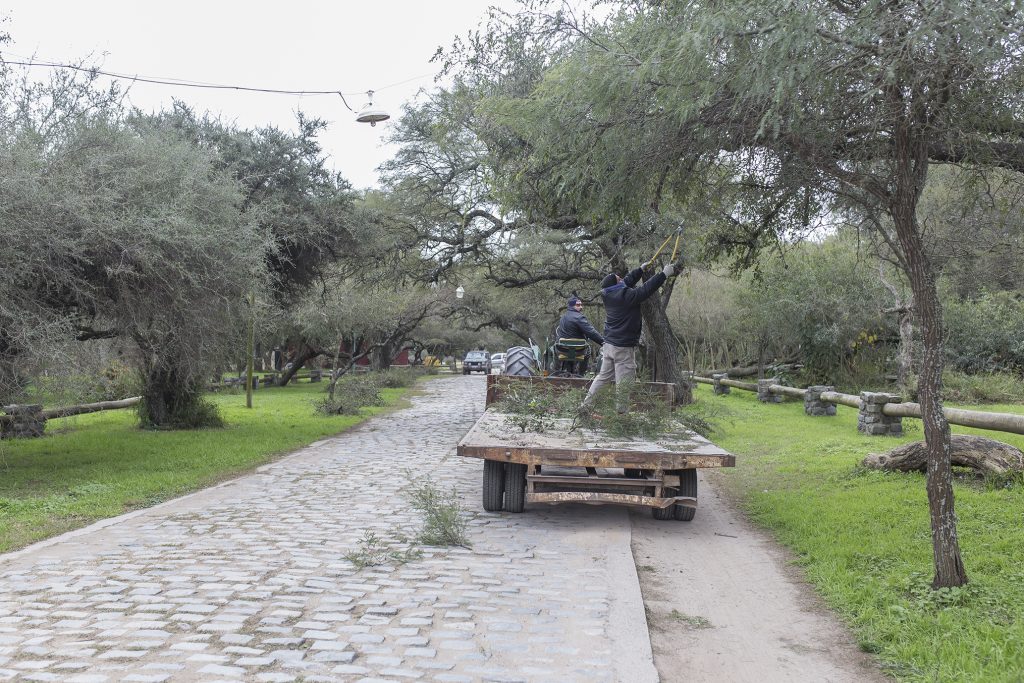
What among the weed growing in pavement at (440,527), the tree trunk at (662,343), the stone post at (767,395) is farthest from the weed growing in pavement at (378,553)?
the stone post at (767,395)

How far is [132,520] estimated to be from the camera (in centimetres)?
815

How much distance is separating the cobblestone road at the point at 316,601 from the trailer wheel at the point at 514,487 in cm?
23

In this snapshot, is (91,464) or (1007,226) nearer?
(1007,226)

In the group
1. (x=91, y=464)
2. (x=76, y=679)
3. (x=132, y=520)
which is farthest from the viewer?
(x=91, y=464)

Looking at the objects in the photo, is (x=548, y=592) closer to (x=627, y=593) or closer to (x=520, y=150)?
(x=627, y=593)

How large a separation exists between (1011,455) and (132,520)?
30.3 ft

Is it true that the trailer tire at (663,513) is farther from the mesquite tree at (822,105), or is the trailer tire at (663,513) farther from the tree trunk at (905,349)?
the tree trunk at (905,349)

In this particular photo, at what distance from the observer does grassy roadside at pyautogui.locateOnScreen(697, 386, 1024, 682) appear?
4.62 metres

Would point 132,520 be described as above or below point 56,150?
below

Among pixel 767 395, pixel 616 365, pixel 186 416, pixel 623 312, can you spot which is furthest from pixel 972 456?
pixel 767 395

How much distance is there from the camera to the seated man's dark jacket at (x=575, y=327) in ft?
43.9

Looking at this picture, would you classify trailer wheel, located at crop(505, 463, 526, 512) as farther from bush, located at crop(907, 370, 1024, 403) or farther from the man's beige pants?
bush, located at crop(907, 370, 1024, 403)

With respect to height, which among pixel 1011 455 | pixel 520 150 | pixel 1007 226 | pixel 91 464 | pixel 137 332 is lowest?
pixel 91 464

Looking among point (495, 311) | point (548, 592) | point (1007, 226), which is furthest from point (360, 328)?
point (548, 592)
